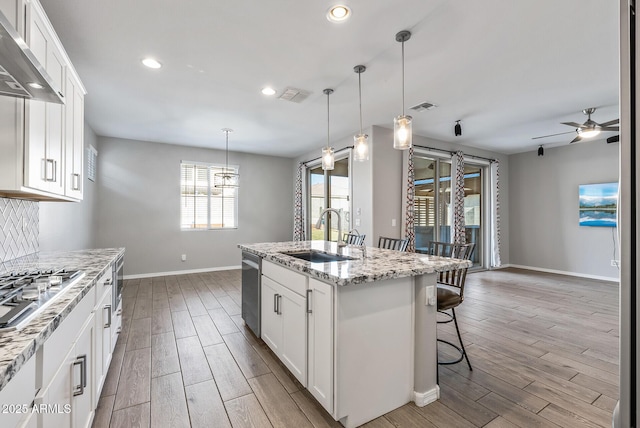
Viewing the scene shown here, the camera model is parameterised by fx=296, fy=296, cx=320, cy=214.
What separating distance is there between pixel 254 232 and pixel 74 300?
5698mm

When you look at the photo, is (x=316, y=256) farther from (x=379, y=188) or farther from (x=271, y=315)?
(x=379, y=188)

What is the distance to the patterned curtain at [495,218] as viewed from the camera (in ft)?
21.8

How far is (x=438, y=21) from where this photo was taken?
2244mm

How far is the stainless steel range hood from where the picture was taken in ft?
3.14

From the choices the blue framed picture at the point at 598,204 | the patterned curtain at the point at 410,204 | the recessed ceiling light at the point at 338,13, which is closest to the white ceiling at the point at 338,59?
the recessed ceiling light at the point at 338,13

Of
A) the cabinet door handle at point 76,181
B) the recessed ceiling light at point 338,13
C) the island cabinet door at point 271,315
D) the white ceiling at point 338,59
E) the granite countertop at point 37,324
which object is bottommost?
the island cabinet door at point 271,315

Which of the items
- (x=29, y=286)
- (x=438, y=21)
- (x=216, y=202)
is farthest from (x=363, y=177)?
(x=29, y=286)

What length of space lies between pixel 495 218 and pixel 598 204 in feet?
5.71

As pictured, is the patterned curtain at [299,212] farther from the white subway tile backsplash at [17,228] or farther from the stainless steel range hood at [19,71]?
the stainless steel range hood at [19,71]

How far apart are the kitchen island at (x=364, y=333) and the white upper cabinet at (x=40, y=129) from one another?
164 cm

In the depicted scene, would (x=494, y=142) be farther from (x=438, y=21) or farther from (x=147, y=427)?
(x=147, y=427)

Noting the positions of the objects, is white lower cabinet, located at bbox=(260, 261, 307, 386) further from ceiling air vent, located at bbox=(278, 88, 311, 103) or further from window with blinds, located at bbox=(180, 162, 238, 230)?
window with blinds, located at bbox=(180, 162, 238, 230)

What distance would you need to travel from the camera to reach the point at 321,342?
1841 millimetres

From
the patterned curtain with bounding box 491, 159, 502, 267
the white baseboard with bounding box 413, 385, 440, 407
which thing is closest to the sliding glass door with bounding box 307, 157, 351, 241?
the patterned curtain with bounding box 491, 159, 502, 267
